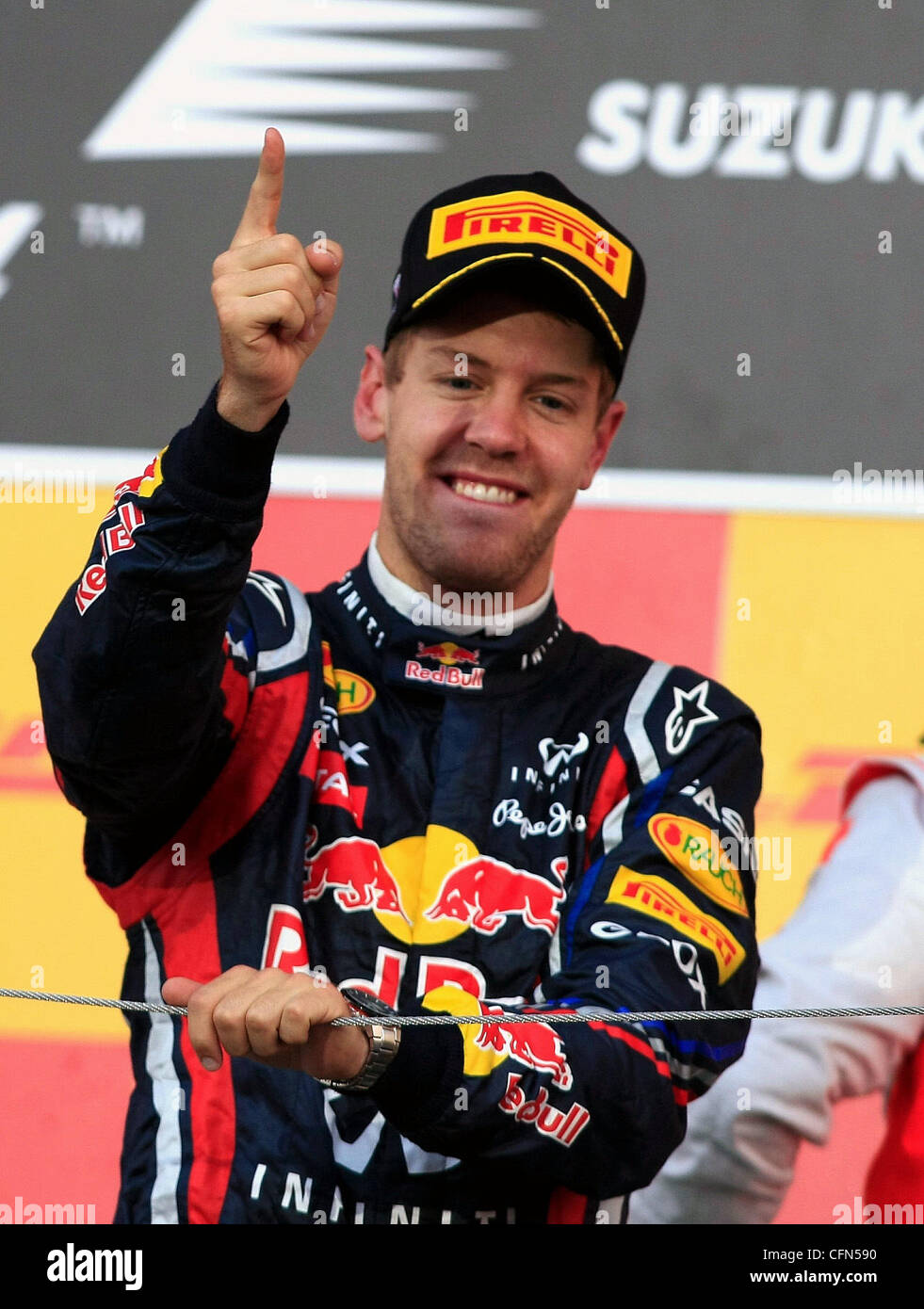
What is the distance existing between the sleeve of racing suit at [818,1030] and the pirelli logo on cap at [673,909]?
0.46 metres

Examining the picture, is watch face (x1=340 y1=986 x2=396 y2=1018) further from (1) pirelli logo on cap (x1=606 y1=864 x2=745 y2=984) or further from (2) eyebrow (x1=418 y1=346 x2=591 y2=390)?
(2) eyebrow (x1=418 y1=346 x2=591 y2=390)

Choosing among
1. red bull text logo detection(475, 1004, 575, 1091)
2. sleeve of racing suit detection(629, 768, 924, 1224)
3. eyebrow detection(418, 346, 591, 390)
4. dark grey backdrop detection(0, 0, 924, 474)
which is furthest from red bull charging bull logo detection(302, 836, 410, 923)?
dark grey backdrop detection(0, 0, 924, 474)

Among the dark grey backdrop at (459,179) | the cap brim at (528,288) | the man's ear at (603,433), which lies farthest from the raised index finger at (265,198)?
the dark grey backdrop at (459,179)

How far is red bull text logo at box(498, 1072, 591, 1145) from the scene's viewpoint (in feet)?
3.56

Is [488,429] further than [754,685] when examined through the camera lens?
No

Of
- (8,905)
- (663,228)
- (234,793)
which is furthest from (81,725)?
(663,228)

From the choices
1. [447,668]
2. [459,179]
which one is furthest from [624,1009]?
[459,179]

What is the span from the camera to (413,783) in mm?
1279

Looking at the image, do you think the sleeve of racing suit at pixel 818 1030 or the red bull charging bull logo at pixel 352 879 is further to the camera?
the sleeve of racing suit at pixel 818 1030

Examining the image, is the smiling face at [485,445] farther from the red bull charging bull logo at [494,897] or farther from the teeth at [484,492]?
the red bull charging bull logo at [494,897]

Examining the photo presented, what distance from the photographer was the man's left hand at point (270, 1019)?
37.9 inches

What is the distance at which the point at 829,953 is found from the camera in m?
1.68
